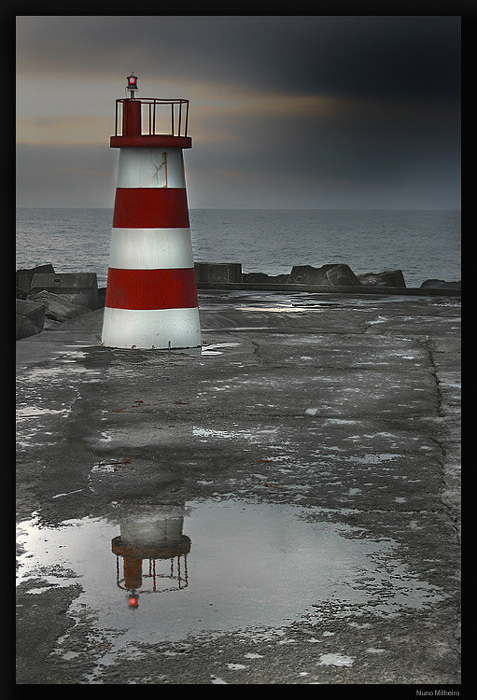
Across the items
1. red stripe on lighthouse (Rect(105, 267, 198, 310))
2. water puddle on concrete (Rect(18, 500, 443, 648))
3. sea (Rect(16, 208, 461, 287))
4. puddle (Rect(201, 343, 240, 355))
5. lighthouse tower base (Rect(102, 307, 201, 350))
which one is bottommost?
water puddle on concrete (Rect(18, 500, 443, 648))

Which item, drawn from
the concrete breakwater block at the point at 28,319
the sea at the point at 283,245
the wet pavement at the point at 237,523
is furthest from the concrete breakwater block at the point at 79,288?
the sea at the point at 283,245

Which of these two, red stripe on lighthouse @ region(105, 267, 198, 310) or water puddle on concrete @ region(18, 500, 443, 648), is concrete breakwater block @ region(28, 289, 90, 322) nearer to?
red stripe on lighthouse @ region(105, 267, 198, 310)

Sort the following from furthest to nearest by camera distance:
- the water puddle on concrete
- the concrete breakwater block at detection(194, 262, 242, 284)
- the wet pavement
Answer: the concrete breakwater block at detection(194, 262, 242, 284), the water puddle on concrete, the wet pavement

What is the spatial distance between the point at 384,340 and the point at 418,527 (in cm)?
478

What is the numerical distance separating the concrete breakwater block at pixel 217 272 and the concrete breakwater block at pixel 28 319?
5.36 m

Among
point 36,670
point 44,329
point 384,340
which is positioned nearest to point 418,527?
point 36,670

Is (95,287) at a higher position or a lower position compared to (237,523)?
higher

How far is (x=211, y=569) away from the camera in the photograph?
2707mm

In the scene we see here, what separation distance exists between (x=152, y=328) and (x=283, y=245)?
2454 inches

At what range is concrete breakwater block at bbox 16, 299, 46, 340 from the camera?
7.83 meters

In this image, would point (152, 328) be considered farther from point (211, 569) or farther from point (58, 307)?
point (211, 569)

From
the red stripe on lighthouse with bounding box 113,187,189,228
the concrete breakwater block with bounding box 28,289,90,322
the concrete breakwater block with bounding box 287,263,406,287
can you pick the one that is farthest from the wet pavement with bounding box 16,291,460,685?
the concrete breakwater block with bounding box 287,263,406,287

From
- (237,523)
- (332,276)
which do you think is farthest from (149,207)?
(332,276)
